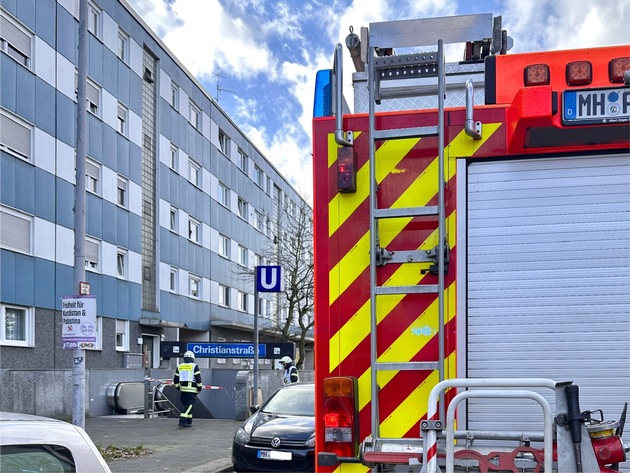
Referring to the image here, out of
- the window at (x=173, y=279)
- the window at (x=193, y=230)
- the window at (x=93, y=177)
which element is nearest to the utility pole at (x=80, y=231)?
the window at (x=93, y=177)

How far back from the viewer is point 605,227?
3660mm

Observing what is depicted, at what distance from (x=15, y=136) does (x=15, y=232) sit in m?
2.49

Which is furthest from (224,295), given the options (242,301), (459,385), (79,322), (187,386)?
(459,385)

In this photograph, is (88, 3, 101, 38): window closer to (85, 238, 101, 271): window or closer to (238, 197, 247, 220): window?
(85, 238, 101, 271): window

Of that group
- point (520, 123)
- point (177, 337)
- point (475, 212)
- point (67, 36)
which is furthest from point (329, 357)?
point (177, 337)

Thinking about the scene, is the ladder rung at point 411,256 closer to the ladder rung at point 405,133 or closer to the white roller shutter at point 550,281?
the white roller shutter at point 550,281

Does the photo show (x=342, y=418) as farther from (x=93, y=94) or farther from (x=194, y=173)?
(x=194, y=173)

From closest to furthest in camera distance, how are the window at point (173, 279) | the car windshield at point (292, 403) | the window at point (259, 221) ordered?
1. the car windshield at point (292, 403)
2. the window at point (173, 279)
3. the window at point (259, 221)

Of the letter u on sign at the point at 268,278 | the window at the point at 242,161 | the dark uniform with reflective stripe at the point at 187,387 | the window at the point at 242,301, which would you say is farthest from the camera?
the window at the point at 242,161

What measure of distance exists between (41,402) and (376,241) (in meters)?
17.4

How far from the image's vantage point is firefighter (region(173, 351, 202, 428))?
17.3 meters

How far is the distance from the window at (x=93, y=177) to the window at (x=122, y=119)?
2.47 m

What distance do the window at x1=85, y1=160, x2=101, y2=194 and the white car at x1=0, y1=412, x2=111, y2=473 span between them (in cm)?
2267

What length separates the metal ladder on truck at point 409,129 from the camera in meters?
3.68
